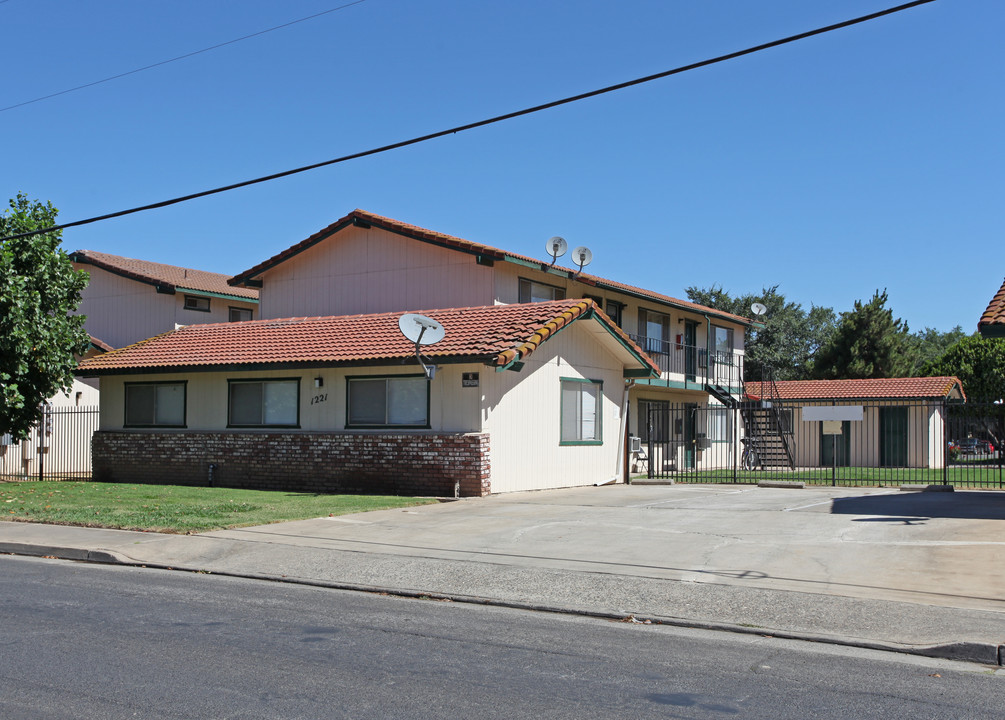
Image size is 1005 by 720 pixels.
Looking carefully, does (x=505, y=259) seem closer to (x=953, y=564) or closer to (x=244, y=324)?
(x=244, y=324)

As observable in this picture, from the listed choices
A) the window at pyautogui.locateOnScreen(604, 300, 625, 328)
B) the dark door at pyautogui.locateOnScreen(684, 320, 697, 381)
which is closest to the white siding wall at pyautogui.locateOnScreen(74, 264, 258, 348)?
the window at pyautogui.locateOnScreen(604, 300, 625, 328)

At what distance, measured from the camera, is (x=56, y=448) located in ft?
96.9

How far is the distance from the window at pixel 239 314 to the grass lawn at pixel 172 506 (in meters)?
16.2

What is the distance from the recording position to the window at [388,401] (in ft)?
67.5

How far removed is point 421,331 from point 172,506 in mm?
5611

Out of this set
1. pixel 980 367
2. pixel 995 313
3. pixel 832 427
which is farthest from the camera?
pixel 980 367

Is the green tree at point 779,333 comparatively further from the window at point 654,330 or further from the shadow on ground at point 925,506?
the shadow on ground at point 925,506

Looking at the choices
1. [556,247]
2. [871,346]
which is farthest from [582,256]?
[871,346]

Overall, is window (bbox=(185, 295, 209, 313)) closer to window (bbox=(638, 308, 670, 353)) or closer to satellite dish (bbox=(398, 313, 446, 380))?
window (bbox=(638, 308, 670, 353))

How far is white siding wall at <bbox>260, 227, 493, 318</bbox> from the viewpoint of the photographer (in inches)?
1024

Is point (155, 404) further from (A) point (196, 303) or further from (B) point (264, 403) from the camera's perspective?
(A) point (196, 303)

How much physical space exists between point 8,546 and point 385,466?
8.26 metres

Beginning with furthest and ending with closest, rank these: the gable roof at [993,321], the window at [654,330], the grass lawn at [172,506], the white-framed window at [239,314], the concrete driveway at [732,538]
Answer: the white-framed window at [239,314], the window at [654,330], the grass lawn at [172,506], the gable roof at [993,321], the concrete driveway at [732,538]

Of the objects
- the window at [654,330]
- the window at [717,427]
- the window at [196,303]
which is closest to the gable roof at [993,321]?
the window at [654,330]
